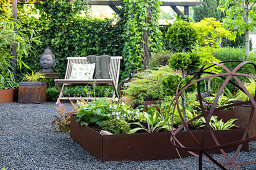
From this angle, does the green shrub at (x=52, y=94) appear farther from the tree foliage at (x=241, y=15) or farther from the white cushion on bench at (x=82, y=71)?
the tree foliage at (x=241, y=15)

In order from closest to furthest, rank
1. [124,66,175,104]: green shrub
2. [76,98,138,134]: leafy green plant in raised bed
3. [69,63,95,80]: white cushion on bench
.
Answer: [76,98,138,134]: leafy green plant in raised bed < [124,66,175,104]: green shrub < [69,63,95,80]: white cushion on bench

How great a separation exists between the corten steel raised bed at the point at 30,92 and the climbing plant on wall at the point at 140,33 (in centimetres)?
218

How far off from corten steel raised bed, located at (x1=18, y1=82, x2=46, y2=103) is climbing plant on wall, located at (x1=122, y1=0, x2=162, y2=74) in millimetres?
2184

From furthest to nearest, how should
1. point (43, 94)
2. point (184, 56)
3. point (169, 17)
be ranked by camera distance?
point (169, 17)
point (43, 94)
point (184, 56)

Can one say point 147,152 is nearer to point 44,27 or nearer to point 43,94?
point 43,94

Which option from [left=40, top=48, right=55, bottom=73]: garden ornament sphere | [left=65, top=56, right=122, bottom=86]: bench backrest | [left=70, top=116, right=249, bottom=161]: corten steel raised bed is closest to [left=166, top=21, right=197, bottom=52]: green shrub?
[left=70, top=116, right=249, bottom=161]: corten steel raised bed

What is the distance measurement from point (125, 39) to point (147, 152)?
210 inches

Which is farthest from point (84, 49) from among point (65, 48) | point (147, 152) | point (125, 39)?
point (147, 152)

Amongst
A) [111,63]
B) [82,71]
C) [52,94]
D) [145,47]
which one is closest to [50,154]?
[82,71]

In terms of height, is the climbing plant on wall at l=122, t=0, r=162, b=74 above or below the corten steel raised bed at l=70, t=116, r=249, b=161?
above

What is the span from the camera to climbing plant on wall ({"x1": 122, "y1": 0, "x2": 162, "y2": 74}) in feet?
21.7

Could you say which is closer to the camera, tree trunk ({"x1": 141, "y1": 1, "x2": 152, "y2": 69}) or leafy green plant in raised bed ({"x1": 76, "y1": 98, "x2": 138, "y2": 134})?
leafy green plant in raised bed ({"x1": 76, "y1": 98, "x2": 138, "y2": 134})

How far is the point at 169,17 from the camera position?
17.5m

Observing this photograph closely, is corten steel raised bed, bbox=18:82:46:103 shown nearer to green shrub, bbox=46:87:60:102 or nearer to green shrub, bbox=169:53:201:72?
green shrub, bbox=46:87:60:102
